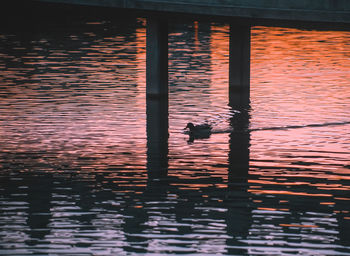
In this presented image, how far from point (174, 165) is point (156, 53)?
46.7 feet

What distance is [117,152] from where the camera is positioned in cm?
2617

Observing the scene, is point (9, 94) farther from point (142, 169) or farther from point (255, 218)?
point (255, 218)

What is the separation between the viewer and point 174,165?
2427 cm

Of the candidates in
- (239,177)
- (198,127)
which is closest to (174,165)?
(239,177)

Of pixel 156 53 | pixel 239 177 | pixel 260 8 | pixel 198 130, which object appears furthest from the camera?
pixel 156 53

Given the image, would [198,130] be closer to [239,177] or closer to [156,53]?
[239,177]

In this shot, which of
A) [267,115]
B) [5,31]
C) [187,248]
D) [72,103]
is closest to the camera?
[187,248]

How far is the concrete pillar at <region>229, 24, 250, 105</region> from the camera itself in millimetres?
40781

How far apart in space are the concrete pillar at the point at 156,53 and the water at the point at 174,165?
1.23 metres

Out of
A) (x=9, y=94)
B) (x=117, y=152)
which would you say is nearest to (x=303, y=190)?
(x=117, y=152)

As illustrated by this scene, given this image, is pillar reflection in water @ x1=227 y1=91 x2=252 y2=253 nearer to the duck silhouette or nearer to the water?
the water

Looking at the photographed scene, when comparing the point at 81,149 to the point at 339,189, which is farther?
the point at 81,149

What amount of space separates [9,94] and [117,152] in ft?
50.1

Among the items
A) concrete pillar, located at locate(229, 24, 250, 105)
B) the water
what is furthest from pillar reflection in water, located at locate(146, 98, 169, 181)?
concrete pillar, located at locate(229, 24, 250, 105)
